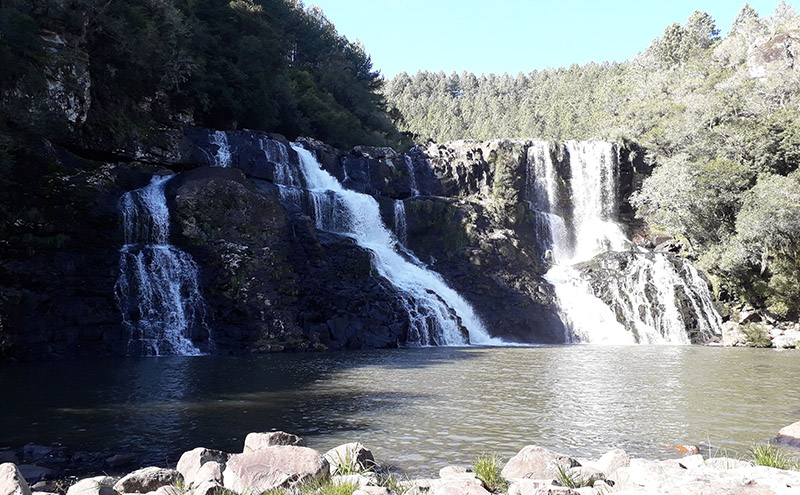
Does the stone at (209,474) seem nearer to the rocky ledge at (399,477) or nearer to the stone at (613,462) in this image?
the rocky ledge at (399,477)

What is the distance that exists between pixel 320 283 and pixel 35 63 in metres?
14.7

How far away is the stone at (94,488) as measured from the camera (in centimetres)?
547

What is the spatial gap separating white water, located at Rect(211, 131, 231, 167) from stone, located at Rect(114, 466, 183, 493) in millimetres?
27421

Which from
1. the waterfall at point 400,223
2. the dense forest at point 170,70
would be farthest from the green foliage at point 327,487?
the waterfall at point 400,223

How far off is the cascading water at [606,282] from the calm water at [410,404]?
10.3 m

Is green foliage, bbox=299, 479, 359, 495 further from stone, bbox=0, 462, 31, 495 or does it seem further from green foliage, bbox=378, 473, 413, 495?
stone, bbox=0, 462, 31, 495

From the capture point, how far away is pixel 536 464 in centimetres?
644

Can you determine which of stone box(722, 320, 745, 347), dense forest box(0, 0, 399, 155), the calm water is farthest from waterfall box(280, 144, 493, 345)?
stone box(722, 320, 745, 347)

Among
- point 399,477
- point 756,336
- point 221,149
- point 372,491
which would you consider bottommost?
point 756,336

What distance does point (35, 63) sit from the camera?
23562mm

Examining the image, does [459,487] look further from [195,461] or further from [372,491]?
[195,461]

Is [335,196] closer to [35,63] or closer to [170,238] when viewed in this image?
[170,238]

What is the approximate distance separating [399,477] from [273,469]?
1726 millimetres

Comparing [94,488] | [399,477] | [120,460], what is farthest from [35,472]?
[399,477]
